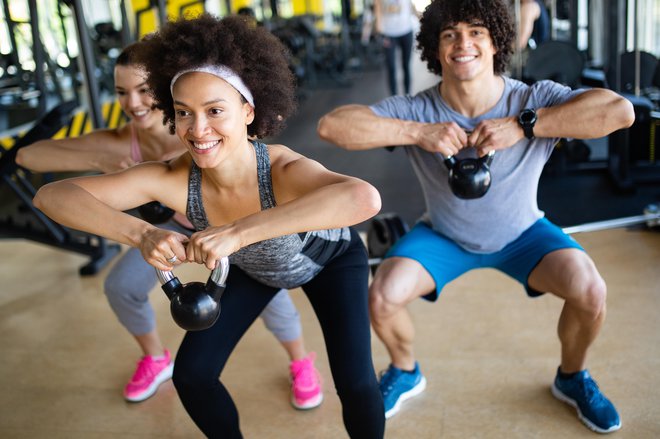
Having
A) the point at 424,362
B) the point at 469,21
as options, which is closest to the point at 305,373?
the point at 424,362

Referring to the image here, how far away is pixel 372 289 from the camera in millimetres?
1677

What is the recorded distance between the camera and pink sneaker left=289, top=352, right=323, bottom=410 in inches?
72.9

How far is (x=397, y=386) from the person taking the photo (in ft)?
5.93

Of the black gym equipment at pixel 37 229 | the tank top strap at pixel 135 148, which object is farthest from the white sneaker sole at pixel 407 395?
the black gym equipment at pixel 37 229

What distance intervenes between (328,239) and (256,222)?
0.30m

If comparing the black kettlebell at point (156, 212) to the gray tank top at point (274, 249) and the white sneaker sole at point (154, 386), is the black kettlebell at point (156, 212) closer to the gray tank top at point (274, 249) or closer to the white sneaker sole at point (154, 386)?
the gray tank top at point (274, 249)

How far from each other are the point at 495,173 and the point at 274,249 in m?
0.65

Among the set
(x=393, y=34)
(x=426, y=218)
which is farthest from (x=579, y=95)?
(x=393, y=34)

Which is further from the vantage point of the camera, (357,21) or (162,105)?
(357,21)

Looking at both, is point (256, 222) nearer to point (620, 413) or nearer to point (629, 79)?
point (620, 413)

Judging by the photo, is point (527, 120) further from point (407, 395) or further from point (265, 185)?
point (407, 395)

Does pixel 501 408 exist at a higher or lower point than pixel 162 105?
lower

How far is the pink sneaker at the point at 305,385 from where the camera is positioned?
185 cm

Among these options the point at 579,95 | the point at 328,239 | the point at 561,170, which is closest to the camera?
the point at 328,239
